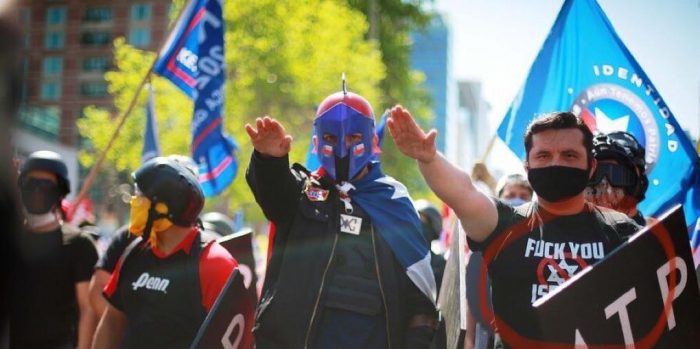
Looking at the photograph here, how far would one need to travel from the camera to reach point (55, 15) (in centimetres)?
6059

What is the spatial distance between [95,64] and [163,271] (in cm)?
6202

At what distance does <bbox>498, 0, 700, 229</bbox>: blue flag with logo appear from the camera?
5180 millimetres

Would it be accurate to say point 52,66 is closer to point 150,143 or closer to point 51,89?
point 51,89

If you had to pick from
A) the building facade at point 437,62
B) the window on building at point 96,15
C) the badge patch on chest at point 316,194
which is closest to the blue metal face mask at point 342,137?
the badge patch on chest at point 316,194

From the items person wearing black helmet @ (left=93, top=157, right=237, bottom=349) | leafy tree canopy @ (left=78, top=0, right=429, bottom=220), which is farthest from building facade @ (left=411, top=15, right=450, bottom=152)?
person wearing black helmet @ (left=93, top=157, right=237, bottom=349)

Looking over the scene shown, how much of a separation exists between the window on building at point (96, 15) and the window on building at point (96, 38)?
3.52 feet

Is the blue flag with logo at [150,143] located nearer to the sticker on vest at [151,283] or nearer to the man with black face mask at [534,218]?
the sticker on vest at [151,283]

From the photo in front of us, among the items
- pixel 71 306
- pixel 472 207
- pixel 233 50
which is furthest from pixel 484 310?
pixel 233 50

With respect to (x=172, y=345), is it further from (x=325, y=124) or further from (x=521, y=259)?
(x=521, y=259)

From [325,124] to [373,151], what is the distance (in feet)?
0.88

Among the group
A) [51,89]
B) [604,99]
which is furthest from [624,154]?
[51,89]

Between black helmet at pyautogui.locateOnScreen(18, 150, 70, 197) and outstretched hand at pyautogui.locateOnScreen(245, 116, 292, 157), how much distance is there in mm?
2094

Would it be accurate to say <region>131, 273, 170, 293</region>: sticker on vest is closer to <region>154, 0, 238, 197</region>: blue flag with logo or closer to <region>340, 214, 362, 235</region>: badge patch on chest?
<region>340, 214, 362, 235</region>: badge patch on chest

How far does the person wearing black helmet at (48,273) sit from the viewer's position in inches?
172
